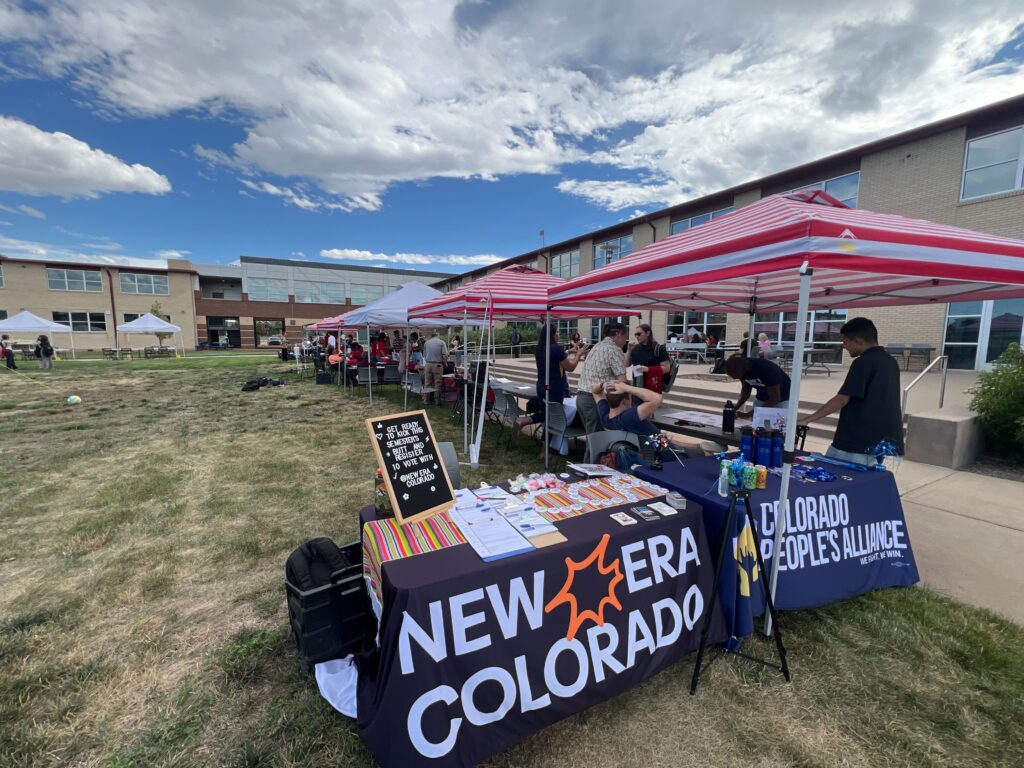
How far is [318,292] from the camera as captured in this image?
50344 mm

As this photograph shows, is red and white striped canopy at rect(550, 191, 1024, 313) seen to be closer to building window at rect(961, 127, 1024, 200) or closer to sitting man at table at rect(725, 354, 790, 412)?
sitting man at table at rect(725, 354, 790, 412)

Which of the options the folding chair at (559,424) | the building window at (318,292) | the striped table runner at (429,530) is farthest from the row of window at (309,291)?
the striped table runner at (429,530)

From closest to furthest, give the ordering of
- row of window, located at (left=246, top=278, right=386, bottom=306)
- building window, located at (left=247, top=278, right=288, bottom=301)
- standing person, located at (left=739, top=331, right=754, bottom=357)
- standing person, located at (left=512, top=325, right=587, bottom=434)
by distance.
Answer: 1. standing person, located at (left=739, top=331, right=754, bottom=357)
2. standing person, located at (left=512, top=325, right=587, bottom=434)
3. building window, located at (left=247, top=278, right=288, bottom=301)
4. row of window, located at (left=246, top=278, right=386, bottom=306)

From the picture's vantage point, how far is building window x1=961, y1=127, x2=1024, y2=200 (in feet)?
34.8

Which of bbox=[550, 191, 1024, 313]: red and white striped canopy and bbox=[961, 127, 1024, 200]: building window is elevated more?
bbox=[961, 127, 1024, 200]: building window

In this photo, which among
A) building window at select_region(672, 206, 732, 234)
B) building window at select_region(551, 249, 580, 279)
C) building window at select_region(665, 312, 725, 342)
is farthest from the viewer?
building window at select_region(551, 249, 580, 279)

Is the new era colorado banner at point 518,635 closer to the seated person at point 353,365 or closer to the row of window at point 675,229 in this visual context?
the row of window at point 675,229

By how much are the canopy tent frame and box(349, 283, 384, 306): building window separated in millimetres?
53216

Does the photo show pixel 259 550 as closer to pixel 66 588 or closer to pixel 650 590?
pixel 66 588

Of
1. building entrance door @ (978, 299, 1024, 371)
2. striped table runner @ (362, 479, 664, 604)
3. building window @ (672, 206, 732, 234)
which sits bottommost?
striped table runner @ (362, 479, 664, 604)

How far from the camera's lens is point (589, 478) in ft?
8.87

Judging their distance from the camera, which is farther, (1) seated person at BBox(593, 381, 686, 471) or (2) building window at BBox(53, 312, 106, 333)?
(2) building window at BBox(53, 312, 106, 333)

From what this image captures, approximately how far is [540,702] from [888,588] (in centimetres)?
261

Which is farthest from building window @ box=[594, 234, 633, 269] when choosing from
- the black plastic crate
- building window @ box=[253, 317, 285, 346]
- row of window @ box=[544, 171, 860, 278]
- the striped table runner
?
building window @ box=[253, 317, 285, 346]
